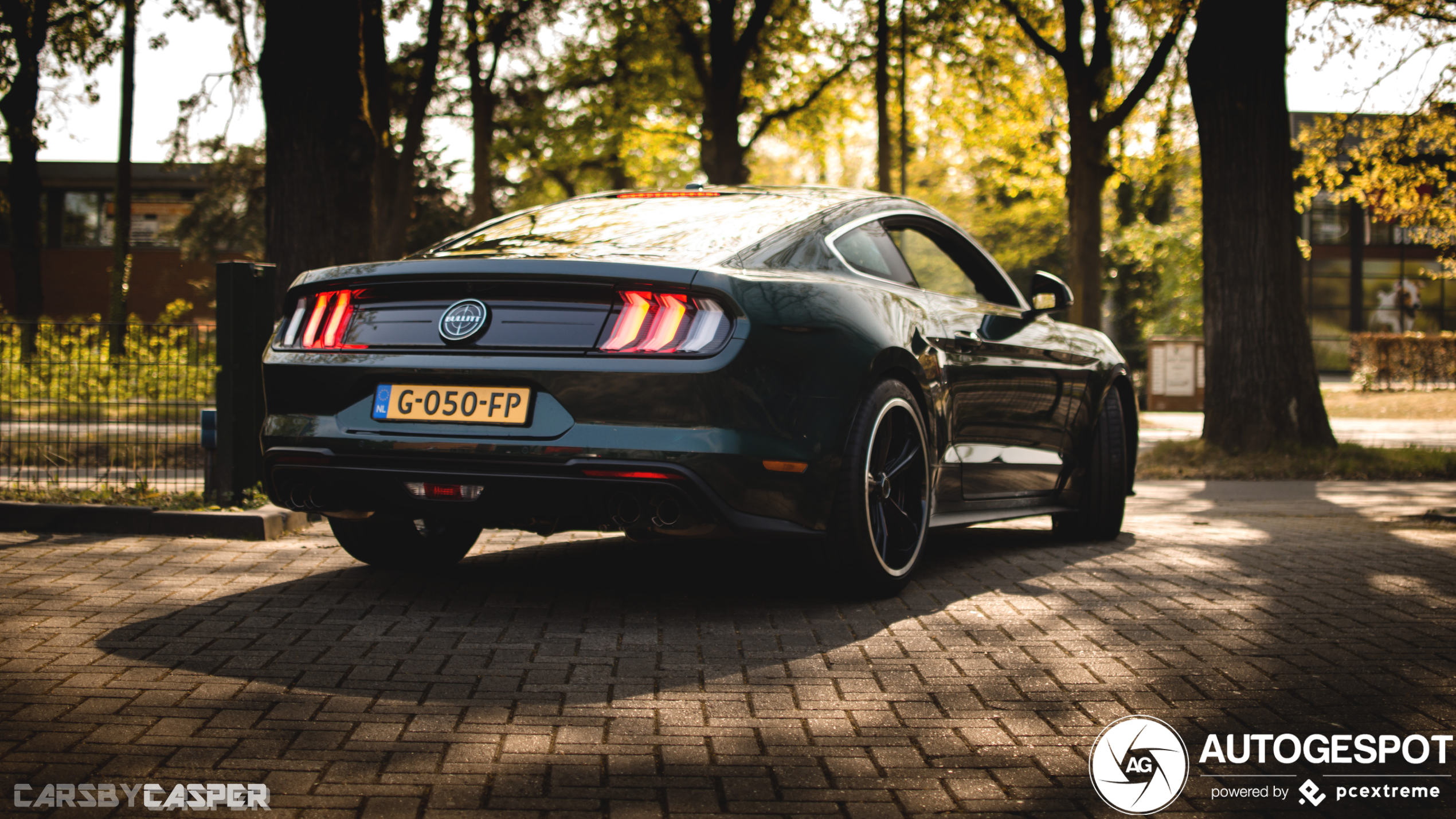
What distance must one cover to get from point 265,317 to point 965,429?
3.76m

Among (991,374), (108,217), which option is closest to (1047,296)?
(991,374)

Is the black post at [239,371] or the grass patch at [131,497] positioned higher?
the black post at [239,371]

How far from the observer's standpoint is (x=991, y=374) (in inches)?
214

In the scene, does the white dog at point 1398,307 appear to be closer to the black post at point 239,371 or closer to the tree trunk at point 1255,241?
the tree trunk at point 1255,241

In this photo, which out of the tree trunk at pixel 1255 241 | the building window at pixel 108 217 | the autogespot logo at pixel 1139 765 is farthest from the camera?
the building window at pixel 108 217

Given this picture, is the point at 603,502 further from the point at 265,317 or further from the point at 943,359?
the point at 265,317

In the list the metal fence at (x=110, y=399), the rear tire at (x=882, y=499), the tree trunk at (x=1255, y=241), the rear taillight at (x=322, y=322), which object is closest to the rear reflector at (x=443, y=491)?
the rear taillight at (x=322, y=322)

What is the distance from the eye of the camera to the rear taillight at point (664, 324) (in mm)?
3939

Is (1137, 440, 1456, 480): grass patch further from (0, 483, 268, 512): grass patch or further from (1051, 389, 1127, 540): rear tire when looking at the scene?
(0, 483, 268, 512): grass patch

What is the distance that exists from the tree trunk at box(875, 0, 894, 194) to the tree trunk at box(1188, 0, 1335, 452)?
1026 centimetres

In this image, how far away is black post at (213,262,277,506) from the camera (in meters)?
6.61

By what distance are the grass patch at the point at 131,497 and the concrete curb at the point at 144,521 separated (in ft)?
0.46

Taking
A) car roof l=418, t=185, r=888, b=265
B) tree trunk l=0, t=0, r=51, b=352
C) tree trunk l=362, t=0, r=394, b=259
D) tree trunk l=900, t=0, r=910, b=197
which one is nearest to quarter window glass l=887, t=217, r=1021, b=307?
car roof l=418, t=185, r=888, b=265

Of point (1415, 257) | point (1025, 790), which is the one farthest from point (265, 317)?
point (1415, 257)
